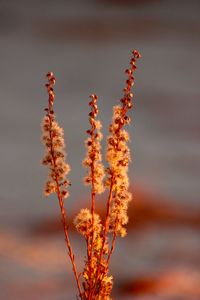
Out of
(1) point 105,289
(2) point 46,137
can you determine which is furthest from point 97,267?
(2) point 46,137

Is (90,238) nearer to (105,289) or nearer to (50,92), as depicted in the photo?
(105,289)
